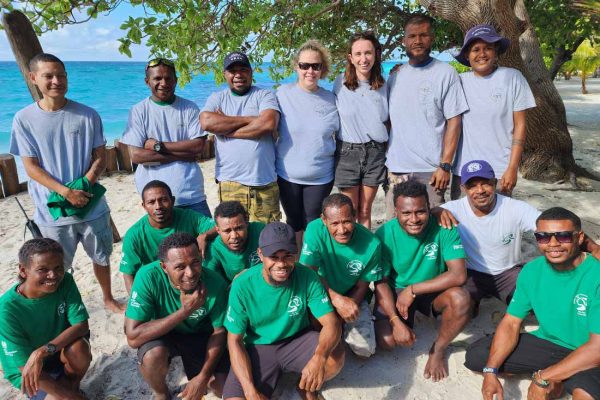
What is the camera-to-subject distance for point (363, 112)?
3.84 m

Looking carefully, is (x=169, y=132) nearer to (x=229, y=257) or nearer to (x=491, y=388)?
(x=229, y=257)

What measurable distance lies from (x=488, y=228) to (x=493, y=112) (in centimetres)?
99

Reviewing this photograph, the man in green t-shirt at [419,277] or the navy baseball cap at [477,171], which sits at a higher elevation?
the navy baseball cap at [477,171]

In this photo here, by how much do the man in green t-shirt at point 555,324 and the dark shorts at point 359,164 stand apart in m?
1.45

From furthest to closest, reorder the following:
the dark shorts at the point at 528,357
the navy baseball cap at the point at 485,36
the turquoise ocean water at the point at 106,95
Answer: the turquoise ocean water at the point at 106,95, the navy baseball cap at the point at 485,36, the dark shorts at the point at 528,357

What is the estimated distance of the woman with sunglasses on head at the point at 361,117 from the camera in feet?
12.5

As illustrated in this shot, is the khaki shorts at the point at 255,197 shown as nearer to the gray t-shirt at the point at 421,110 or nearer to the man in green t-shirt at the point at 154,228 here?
the man in green t-shirt at the point at 154,228

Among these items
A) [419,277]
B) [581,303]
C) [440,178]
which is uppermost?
[440,178]

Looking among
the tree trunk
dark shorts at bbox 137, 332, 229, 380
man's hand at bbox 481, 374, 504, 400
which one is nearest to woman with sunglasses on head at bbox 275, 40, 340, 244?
dark shorts at bbox 137, 332, 229, 380

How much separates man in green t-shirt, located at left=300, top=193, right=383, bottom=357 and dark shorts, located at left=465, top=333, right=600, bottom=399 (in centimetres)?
72

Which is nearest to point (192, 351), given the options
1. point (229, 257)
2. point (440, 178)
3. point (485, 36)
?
point (229, 257)

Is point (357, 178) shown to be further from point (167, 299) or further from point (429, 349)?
point (167, 299)

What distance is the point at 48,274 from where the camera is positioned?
9.29 ft

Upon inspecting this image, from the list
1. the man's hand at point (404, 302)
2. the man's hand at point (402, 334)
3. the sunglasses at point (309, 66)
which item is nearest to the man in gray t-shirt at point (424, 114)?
the sunglasses at point (309, 66)
